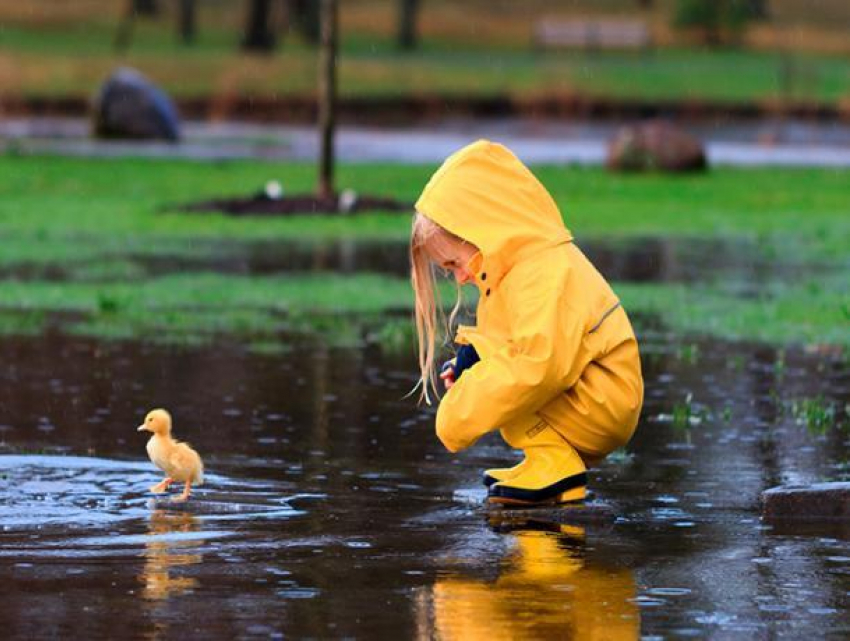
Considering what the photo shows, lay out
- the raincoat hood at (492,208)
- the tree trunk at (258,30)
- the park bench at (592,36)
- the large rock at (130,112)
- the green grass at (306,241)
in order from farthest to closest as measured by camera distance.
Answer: the park bench at (592,36)
the tree trunk at (258,30)
the large rock at (130,112)
the green grass at (306,241)
the raincoat hood at (492,208)

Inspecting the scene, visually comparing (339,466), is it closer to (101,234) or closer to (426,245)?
(426,245)

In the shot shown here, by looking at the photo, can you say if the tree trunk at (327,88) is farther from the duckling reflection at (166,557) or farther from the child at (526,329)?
the duckling reflection at (166,557)

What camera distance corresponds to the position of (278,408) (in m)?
10.9

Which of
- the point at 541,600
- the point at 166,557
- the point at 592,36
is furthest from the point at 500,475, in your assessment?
the point at 592,36

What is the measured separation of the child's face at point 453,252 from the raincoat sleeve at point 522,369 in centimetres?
34

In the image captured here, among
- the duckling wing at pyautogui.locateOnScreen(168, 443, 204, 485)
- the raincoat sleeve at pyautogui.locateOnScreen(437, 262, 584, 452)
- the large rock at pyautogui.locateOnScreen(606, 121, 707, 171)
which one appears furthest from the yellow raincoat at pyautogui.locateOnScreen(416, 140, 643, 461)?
the large rock at pyautogui.locateOnScreen(606, 121, 707, 171)

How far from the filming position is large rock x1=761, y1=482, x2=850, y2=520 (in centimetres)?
788

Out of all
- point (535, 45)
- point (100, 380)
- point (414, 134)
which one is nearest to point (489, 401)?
point (100, 380)

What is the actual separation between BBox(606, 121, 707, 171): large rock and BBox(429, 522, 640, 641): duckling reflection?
2479 cm

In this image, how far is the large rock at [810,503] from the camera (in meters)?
7.88

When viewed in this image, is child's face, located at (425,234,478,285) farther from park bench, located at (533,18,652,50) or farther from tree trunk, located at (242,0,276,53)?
park bench, located at (533,18,652,50)

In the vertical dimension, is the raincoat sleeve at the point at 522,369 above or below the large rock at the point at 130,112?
above

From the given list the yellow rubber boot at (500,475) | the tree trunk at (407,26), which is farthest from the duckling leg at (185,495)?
the tree trunk at (407,26)

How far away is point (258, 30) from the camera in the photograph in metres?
63.5
